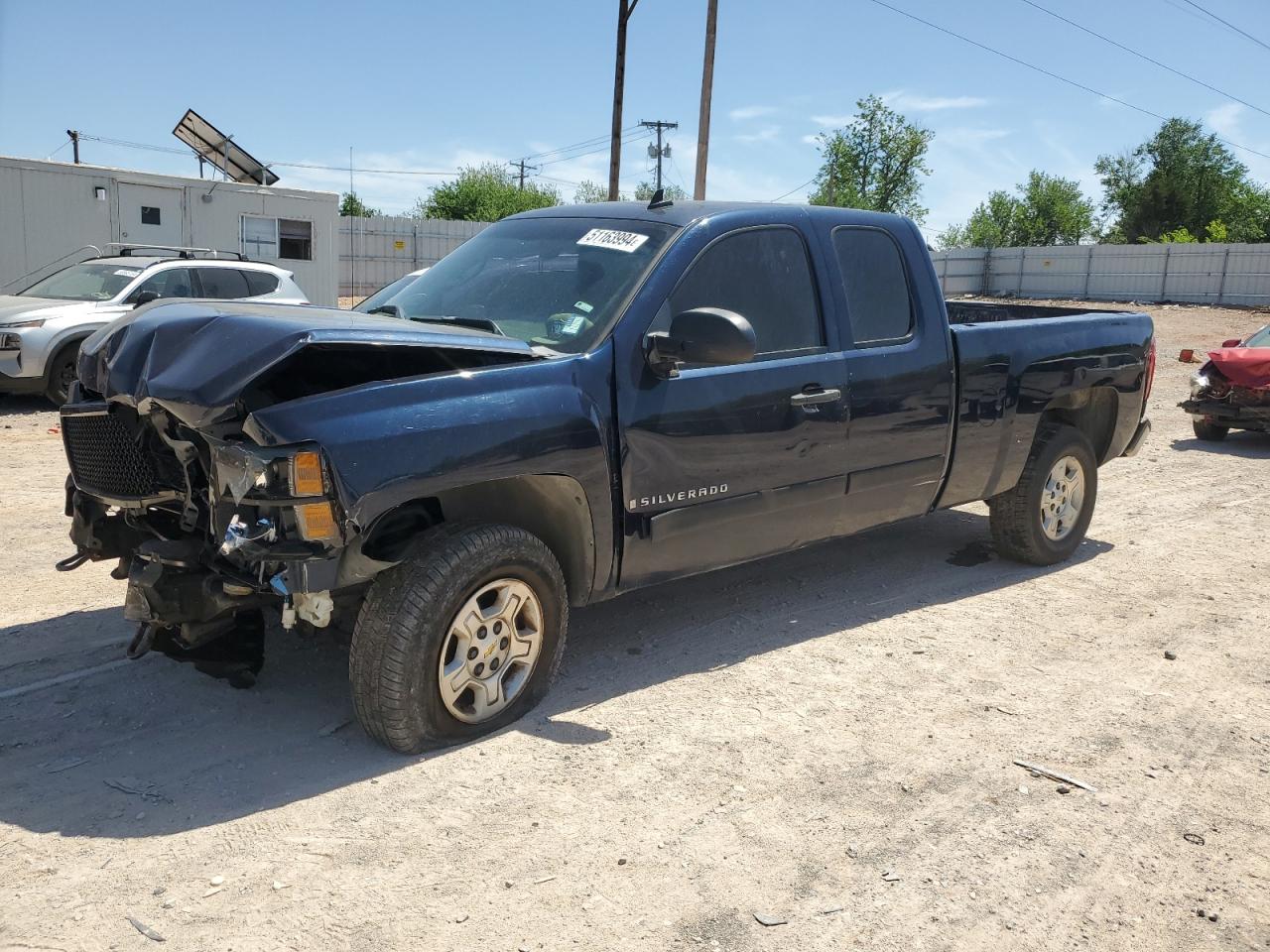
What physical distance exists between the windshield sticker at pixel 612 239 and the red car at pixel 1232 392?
9.61 meters

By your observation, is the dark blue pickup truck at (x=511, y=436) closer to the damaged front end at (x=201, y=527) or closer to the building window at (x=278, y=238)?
the damaged front end at (x=201, y=527)

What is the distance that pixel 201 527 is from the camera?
12.4 feet

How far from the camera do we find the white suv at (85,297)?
36.8 ft

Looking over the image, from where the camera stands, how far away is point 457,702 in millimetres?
3809

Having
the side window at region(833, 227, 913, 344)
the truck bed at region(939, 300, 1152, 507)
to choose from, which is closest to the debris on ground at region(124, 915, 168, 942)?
the side window at region(833, 227, 913, 344)

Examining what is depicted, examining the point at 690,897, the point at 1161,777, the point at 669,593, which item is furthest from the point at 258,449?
the point at 1161,777

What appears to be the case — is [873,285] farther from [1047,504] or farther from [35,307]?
[35,307]

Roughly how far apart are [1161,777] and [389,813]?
104 inches

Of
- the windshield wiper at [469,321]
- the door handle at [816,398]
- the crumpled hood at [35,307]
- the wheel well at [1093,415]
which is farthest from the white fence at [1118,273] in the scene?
the windshield wiper at [469,321]

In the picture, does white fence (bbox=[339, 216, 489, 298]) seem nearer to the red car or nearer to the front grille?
the red car

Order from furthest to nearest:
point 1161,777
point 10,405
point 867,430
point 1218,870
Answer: point 10,405
point 867,430
point 1161,777
point 1218,870

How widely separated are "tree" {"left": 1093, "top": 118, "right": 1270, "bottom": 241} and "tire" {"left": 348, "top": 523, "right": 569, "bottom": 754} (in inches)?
2803

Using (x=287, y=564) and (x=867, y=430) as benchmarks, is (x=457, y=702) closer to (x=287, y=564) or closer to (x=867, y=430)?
(x=287, y=564)

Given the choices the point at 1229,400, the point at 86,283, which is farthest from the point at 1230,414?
the point at 86,283
